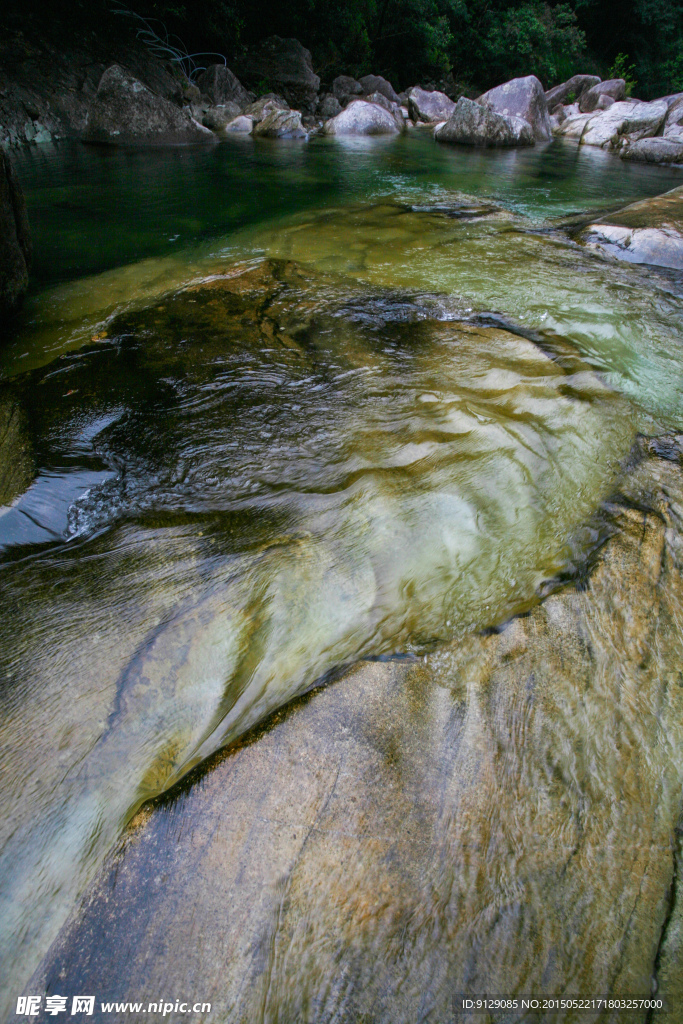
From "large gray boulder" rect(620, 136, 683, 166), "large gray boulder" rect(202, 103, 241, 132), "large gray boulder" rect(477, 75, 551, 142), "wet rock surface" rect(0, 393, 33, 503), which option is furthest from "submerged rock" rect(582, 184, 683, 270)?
"large gray boulder" rect(202, 103, 241, 132)

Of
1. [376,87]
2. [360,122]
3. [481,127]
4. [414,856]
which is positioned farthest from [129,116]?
[414,856]

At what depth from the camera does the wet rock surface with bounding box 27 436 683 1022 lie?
0.92 meters

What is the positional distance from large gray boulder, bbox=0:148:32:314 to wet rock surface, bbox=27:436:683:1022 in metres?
3.33

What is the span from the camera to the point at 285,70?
A: 16766mm

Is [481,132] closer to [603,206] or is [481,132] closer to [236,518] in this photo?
[603,206]

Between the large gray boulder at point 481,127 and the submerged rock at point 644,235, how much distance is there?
976 centimetres

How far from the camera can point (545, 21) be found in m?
21.0

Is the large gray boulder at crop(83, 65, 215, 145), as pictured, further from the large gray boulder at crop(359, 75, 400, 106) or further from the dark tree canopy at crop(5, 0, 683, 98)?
the large gray boulder at crop(359, 75, 400, 106)

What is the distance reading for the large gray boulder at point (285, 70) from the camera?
16688 millimetres

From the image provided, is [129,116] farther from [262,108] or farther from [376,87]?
[376,87]

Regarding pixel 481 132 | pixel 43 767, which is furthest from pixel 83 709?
pixel 481 132

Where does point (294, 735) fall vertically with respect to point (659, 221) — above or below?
below

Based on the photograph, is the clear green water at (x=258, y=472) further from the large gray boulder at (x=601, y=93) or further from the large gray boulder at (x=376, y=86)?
the large gray boulder at (x=376, y=86)

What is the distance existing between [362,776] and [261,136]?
17.0 metres
